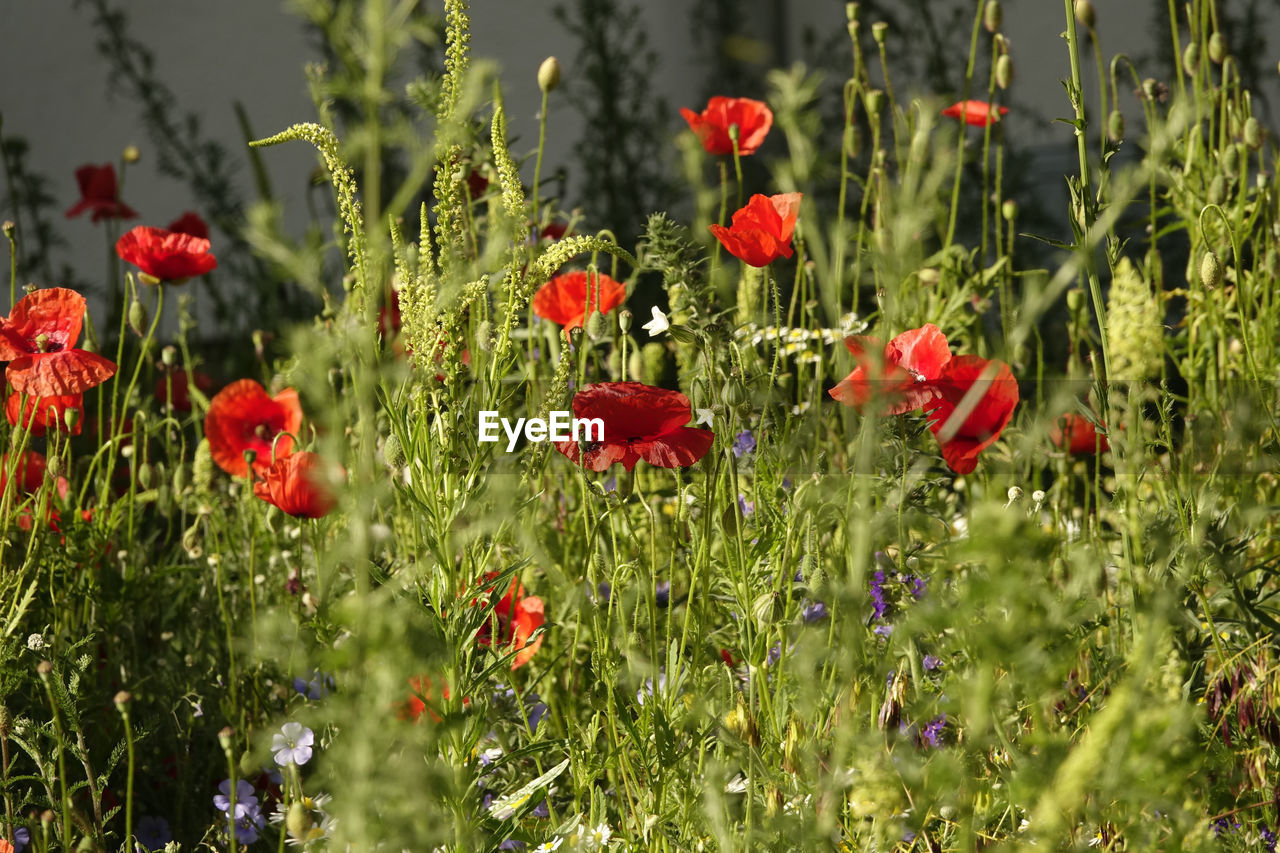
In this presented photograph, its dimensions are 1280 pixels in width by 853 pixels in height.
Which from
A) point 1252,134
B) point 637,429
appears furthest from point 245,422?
point 1252,134

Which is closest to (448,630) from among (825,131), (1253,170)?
(1253,170)

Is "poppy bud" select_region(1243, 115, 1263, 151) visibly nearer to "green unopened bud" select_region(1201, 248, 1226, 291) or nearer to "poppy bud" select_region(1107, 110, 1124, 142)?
"poppy bud" select_region(1107, 110, 1124, 142)

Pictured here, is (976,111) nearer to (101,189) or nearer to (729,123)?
(729,123)

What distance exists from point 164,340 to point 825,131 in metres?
2.59

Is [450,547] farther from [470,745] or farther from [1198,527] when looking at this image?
[1198,527]

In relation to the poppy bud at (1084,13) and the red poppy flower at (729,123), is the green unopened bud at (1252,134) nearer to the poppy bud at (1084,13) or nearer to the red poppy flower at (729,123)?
the poppy bud at (1084,13)

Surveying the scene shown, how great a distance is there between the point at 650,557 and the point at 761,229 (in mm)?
429

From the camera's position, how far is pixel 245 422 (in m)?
1.49

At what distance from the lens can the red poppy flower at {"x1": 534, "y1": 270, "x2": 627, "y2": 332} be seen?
1270 mm

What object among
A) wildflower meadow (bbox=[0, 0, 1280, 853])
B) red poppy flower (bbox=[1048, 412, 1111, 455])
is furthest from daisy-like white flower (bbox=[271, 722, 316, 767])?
red poppy flower (bbox=[1048, 412, 1111, 455])

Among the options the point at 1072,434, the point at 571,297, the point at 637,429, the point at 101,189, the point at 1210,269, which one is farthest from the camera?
the point at 101,189

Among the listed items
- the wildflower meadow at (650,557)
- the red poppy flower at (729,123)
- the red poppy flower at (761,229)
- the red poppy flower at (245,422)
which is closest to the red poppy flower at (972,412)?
the wildflower meadow at (650,557)

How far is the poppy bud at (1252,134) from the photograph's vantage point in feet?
4.89

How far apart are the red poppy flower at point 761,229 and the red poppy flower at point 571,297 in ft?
0.71
